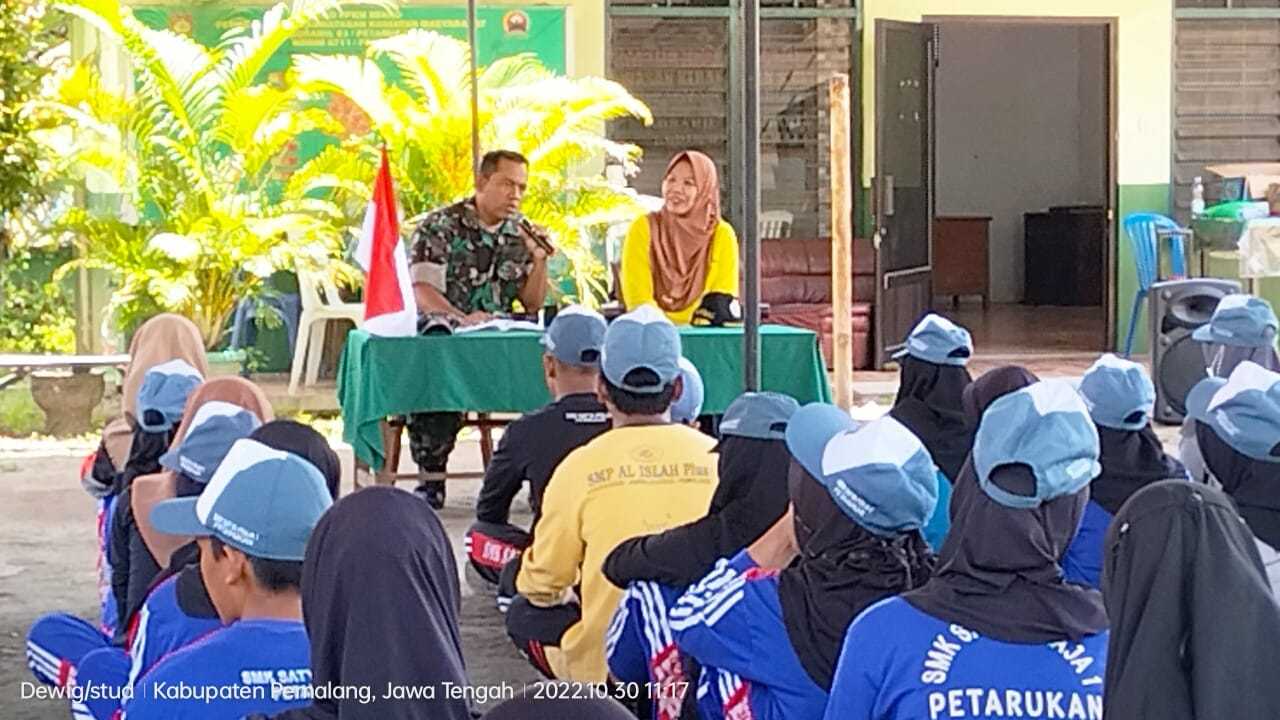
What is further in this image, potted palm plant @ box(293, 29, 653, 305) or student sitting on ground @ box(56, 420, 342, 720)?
potted palm plant @ box(293, 29, 653, 305)

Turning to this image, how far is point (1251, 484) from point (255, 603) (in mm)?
1710

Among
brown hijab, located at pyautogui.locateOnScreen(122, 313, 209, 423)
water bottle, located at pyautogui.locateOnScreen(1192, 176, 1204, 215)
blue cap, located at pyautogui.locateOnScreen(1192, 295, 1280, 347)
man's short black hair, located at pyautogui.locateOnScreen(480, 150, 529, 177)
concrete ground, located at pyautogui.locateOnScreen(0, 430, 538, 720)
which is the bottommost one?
concrete ground, located at pyautogui.locateOnScreen(0, 430, 538, 720)

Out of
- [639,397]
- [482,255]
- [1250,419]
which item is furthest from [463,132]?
[1250,419]

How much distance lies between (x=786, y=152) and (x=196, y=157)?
4.01 meters

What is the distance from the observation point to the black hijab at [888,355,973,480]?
175 inches

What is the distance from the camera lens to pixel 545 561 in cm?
379

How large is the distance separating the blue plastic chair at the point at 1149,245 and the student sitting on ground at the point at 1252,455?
8.63 m

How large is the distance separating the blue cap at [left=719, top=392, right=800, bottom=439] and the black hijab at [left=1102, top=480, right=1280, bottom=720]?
132cm

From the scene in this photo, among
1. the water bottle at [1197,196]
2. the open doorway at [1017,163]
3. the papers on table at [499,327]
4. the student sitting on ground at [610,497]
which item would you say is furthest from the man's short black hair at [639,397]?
the open doorway at [1017,163]

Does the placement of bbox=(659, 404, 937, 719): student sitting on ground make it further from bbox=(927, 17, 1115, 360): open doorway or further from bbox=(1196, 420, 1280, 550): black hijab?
bbox=(927, 17, 1115, 360): open doorway

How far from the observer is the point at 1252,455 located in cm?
318

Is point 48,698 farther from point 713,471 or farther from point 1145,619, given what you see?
point 1145,619

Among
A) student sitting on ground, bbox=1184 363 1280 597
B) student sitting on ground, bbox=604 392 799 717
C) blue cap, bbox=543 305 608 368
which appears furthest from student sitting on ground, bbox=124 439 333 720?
blue cap, bbox=543 305 608 368

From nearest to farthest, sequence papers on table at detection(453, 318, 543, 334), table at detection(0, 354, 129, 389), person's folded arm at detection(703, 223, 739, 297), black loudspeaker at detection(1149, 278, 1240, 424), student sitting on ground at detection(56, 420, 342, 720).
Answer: student sitting on ground at detection(56, 420, 342, 720)
papers on table at detection(453, 318, 543, 334)
person's folded arm at detection(703, 223, 739, 297)
black loudspeaker at detection(1149, 278, 1240, 424)
table at detection(0, 354, 129, 389)
